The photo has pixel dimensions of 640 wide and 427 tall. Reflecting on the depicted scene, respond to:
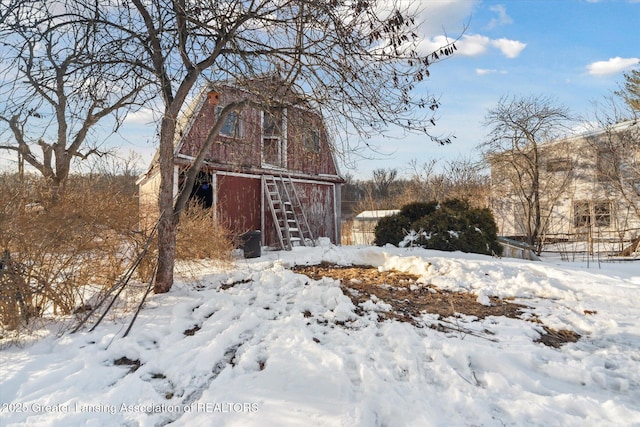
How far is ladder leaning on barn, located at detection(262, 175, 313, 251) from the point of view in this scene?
1051cm

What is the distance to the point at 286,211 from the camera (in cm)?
1116

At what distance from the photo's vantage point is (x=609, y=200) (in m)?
14.3

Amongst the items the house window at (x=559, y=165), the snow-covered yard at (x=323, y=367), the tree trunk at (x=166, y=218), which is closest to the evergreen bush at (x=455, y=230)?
the snow-covered yard at (x=323, y=367)

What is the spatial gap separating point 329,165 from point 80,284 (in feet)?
33.3

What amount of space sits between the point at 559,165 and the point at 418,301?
14.4 m

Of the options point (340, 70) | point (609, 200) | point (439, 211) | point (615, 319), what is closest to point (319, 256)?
point (439, 211)

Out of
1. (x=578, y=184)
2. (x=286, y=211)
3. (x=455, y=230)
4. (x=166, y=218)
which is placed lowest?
(x=455, y=230)

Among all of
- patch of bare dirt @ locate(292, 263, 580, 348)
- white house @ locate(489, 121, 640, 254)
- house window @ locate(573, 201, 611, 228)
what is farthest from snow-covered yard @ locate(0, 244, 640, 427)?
house window @ locate(573, 201, 611, 228)

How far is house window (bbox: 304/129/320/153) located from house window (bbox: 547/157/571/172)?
13.8 m

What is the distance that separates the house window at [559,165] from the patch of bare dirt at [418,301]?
12480 millimetres

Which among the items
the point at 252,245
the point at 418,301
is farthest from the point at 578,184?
the point at 418,301

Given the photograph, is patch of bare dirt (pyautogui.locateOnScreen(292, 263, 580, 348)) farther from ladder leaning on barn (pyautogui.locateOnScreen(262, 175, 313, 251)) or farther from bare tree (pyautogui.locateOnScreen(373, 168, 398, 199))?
bare tree (pyautogui.locateOnScreen(373, 168, 398, 199))

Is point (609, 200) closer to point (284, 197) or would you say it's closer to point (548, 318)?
point (284, 197)

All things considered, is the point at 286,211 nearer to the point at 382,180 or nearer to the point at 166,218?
the point at 166,218
